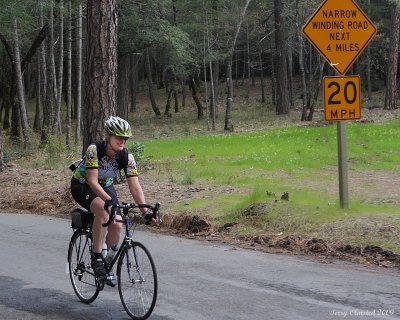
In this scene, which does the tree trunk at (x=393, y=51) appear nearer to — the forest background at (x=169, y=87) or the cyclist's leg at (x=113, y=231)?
the forest background at (x=169, y=87)

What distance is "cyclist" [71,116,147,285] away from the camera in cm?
A: 608

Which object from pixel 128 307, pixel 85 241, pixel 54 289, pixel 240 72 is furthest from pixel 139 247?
pixel 240 72

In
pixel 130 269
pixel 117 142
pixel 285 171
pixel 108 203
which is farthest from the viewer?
pixel 285 171

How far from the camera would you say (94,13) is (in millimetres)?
13094

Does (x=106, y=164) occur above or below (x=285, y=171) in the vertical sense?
above

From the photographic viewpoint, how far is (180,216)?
37.7ft

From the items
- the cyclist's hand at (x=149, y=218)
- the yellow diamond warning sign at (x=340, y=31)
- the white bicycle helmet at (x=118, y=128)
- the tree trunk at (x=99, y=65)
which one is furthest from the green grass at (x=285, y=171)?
the white bicycle helmet at (x=118, y=128)

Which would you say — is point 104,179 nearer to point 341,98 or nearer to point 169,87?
point 341,98

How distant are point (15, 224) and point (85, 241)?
19.9ft

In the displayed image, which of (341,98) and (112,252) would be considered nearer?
(112,252)

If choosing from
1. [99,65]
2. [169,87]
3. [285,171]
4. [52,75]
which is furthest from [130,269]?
[169,87]

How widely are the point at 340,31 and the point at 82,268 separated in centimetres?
617

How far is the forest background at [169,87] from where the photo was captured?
1128cm

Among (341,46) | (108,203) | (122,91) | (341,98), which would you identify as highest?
(341,46)
